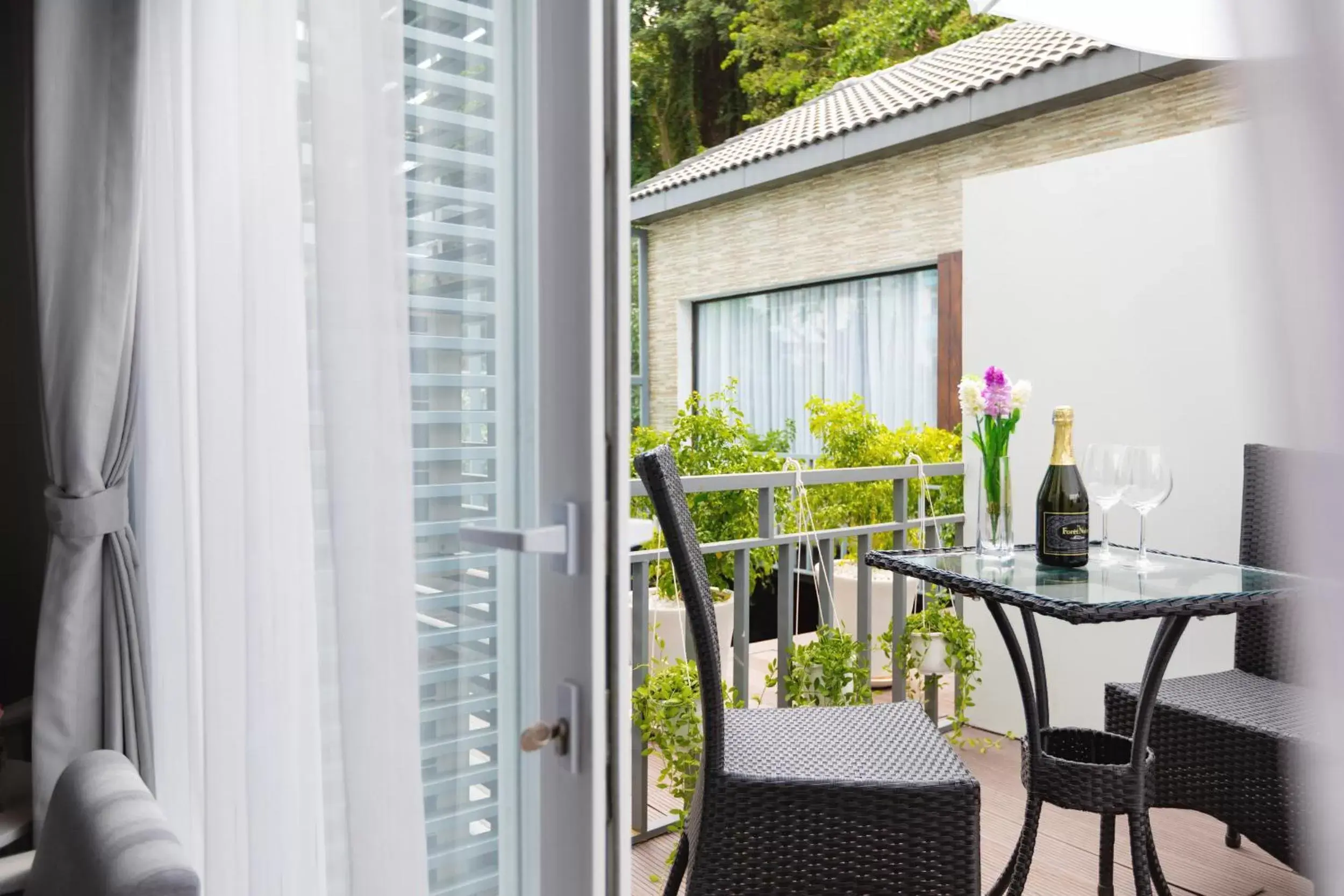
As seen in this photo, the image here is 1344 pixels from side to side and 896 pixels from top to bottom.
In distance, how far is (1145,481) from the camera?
2219 mm

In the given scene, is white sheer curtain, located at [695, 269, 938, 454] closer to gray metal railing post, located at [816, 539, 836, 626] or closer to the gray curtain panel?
gray metal railing post, located at [816, 539, 836, 626]

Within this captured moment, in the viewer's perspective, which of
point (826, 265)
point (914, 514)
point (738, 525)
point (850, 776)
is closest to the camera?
point (850, 776)

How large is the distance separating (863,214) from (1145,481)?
4.87 meters

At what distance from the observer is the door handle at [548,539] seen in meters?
0.90

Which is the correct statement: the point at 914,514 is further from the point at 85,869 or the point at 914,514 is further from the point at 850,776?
the point at 85,869

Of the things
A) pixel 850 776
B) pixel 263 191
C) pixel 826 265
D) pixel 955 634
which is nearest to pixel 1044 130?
pixel 826 265

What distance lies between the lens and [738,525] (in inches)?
174

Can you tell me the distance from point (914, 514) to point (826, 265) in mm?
3010

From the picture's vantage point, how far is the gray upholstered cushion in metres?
1.15

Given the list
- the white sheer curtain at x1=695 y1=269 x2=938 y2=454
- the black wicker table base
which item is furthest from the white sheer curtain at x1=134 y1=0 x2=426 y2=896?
the white sheer curtain at x1=695 y1=269 x2=938 y2=454

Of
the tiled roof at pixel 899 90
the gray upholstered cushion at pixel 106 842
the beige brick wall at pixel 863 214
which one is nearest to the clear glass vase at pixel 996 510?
the beige brick wall at pixel 863 214

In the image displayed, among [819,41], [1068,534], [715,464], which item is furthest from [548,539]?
[819,41]

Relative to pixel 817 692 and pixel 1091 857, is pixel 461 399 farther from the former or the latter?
pixel 1091 857

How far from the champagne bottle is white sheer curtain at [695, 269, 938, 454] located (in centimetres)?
388
